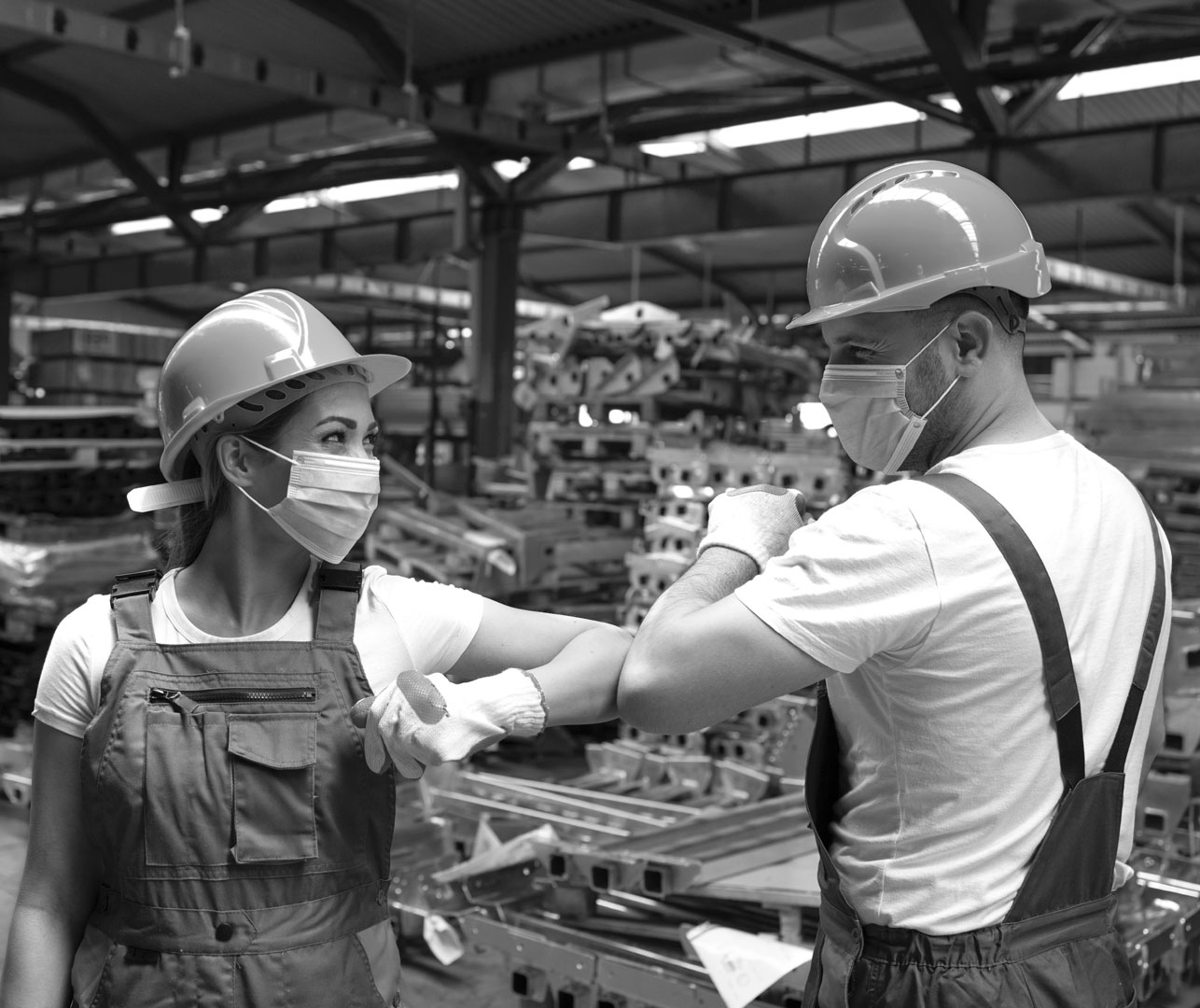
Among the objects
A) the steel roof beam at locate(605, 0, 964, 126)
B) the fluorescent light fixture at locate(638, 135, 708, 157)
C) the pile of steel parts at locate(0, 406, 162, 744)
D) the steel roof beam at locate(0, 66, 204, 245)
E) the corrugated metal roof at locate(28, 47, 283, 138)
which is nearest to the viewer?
the steel roof beam at locate(605, 0, 964, 126)

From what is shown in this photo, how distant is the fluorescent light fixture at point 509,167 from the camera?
11797 millimetres

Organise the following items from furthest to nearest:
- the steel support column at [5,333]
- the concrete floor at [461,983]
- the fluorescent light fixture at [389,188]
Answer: the steel support column at [5,333]
the fluorescent light fixture at [389,188]
the concrete floor at [461,983]

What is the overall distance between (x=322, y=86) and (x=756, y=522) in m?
8.32

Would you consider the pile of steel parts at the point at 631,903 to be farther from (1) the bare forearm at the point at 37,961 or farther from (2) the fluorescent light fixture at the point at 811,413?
(2) the fluorescent light fixture at the point at 811,413

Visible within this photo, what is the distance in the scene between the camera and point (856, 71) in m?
8.85

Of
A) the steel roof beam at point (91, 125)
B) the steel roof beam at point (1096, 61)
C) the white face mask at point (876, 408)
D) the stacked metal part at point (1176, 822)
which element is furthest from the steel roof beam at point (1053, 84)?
the steel roof beam at point (91, 125)

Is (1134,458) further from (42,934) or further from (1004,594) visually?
(42,934)

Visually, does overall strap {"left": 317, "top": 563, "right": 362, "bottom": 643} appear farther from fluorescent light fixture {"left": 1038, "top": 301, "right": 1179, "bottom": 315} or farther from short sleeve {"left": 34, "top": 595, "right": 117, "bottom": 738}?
fluorescent light fixture {"left": 1038, "top": 301, "right": 1179, "bottom": 315}

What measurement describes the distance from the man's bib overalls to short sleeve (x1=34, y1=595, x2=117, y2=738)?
3.69ft

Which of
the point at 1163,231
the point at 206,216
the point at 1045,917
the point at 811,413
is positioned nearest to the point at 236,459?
the point at 1045,917

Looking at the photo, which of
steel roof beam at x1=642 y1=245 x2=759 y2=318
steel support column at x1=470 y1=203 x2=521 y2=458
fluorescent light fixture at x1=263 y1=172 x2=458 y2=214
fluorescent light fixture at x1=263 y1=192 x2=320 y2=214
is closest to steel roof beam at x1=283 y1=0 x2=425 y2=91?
steel support column at x1=470 y1=203 x2=521 y2=458

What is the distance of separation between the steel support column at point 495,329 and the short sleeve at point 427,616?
973 centimetres

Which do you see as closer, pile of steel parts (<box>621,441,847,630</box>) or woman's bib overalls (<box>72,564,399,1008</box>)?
woman's bib overalls (<box>72,564,399,1008</box>)

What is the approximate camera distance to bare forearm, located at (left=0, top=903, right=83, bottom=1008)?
5.69 feet
